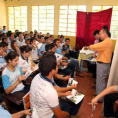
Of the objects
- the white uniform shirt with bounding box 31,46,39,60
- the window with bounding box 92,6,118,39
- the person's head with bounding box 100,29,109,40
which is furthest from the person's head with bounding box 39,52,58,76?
the window with bounding box 92,6,118,39

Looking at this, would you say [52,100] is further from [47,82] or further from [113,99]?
[113,99]

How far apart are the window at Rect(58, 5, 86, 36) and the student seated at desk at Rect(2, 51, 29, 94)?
6.29 metres

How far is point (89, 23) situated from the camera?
7395 mm

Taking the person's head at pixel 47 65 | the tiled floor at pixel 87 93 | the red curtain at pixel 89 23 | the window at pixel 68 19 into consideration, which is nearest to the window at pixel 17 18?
the window at pixel 68 19

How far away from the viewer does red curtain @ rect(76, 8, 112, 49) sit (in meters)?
7.00

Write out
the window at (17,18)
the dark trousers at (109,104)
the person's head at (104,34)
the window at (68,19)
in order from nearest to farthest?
the dark trousers at (109,104)
the person's head at (104,34)
the window at (68,19)
the window at (17,18)

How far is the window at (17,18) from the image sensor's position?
337 inches

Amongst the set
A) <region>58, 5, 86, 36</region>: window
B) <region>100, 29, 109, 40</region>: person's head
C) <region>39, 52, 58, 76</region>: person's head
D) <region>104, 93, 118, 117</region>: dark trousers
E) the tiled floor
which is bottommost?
the tiled floor

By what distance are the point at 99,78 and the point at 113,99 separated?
31.9 inches

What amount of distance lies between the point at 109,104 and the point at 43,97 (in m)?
1.39

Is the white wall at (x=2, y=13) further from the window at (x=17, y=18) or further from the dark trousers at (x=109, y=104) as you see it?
the dark trousers at (x=109, y=104)

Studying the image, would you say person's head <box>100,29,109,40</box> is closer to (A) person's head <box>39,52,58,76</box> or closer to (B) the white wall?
(A) person's head <box>39,52,58,76</box>

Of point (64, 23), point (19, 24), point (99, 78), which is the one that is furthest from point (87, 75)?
point (19, 24)

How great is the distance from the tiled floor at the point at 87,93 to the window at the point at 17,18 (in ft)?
19.4
